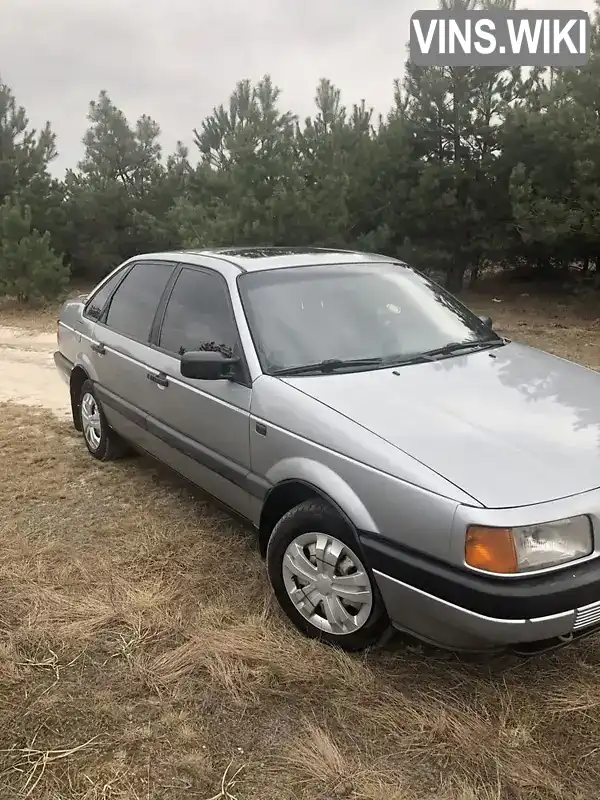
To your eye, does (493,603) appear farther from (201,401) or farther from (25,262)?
(25,262)

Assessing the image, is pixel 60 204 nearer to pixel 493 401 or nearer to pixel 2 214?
pixel 2 214

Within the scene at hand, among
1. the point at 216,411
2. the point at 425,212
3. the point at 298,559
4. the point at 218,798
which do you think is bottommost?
the point at 218,798

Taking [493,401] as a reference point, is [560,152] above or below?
above

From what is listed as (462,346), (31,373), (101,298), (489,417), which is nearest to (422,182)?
(31,373)

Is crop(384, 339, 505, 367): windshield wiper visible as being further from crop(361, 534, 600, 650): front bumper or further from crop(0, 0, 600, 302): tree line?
crop(0, 0, 600, 302): tree line

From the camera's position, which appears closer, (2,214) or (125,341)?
(125,341)

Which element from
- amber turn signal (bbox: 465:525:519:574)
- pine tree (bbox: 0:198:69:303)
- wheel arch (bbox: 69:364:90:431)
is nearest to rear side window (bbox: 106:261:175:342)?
wheel arch (bbox: 69:364:90:431)

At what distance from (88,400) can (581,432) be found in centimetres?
365

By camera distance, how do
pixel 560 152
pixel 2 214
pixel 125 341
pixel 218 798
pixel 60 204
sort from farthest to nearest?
pixel 60 204, pixel 2 214, pixel 560 152, pixel 125 341, pixel 218 798

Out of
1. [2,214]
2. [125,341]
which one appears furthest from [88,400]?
[2,214]

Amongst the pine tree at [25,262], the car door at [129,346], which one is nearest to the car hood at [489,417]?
the car door at [129,346]

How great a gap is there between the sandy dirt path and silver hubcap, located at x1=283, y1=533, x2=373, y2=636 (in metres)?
4.33

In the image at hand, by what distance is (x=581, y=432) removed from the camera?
2.60 m

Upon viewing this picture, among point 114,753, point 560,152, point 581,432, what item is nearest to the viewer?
point 114,753
